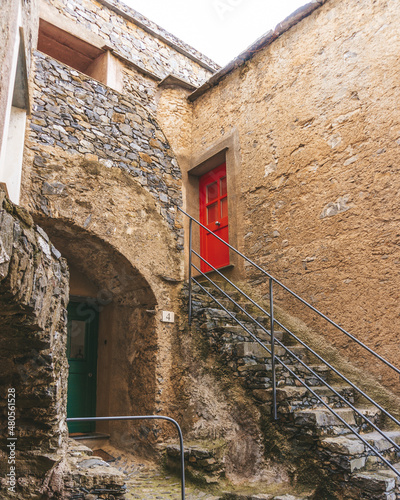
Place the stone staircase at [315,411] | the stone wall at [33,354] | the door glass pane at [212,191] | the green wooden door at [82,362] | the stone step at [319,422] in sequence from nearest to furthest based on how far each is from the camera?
the stone wall at [33,354]
the stone staircase at [315,411]
the stone step at [319,422]
the green wooden door at [82,362]
the door glass pane at [212,191]

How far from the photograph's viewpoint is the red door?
6.34 m

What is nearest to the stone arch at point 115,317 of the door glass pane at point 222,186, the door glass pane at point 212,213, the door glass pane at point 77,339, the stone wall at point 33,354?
the door glass pane at point 77,339

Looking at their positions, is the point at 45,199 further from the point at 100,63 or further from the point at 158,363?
the point at 100,63

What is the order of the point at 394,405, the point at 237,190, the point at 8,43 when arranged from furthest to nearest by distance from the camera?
the point at 237,190, the point at 394,405, the point at 8,43

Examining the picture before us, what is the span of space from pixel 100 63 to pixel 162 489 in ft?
19.4

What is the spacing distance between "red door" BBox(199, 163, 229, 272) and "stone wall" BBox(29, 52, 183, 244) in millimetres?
1383

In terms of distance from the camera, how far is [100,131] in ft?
15.3

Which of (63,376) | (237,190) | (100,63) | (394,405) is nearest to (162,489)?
(63,376)

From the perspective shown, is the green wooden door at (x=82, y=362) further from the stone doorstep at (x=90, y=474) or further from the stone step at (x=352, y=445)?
the stone step at (x=352, y=445)

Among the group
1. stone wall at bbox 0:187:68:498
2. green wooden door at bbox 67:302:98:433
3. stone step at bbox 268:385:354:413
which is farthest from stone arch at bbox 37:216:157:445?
stone wall at bbox 0:187:68:498

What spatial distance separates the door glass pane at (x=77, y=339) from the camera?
5129 millimetres

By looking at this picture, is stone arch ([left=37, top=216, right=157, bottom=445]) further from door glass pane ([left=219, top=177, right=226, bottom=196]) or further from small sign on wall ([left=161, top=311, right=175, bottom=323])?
door glass pane ([left=219, top=177, right=226, bottom=196])

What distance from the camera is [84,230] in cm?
422

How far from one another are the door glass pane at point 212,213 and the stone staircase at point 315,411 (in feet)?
7.08
